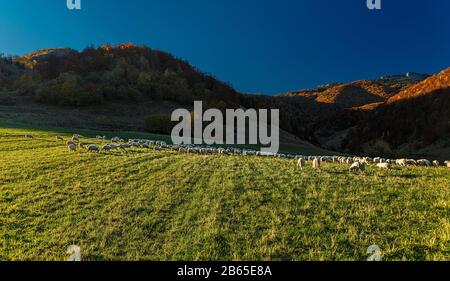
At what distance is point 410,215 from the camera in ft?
45.1

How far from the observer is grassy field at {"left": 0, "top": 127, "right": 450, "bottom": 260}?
1158cm

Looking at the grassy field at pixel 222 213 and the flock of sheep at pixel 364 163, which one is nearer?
the grassy field at pixel 222 213

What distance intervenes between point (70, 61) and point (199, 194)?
125007 mm

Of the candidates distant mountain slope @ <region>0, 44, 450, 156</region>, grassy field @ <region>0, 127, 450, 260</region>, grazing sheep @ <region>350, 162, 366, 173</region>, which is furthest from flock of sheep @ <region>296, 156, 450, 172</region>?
distant mountain slope @ <region>0, 44, 450, 156</region>

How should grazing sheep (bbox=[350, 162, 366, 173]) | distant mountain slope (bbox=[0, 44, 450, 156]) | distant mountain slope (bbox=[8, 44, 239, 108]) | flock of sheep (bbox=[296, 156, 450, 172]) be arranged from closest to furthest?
grazing sheep (bbox=[350, 162, 366, 173]) → flock of sheep (bbox=[296, 156, 450, 172]) → distant mountain slope (bbox=[0, 44, 450, 156]) → distant mountain slope (bbox=[8, 44, 239, 108])

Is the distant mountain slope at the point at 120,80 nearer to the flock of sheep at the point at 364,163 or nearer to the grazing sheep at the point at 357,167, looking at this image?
the flock of sheep at the point at 364,163

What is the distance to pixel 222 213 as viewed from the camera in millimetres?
14664

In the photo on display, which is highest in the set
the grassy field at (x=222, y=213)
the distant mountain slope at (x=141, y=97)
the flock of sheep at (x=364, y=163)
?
the distant mountain slope at (x=141, y=97)

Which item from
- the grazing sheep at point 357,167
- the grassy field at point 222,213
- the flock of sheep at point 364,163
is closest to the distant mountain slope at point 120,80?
the flock of sheep at point 364,163

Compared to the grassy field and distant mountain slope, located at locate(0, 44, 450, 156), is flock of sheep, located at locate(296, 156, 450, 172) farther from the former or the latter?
distant mountain slope, located at locate(0, 44, 450, 156)

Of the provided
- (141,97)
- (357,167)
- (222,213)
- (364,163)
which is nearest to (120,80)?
(141,97)

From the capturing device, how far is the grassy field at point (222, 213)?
456 inches
